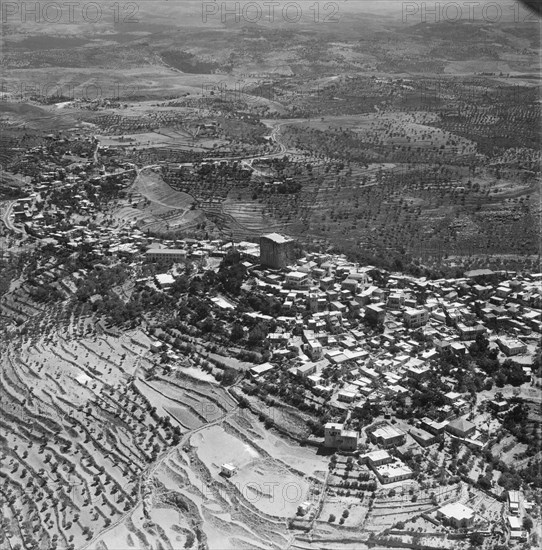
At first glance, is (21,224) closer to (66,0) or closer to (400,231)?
(400,231)

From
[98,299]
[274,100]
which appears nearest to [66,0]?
[274,100]
